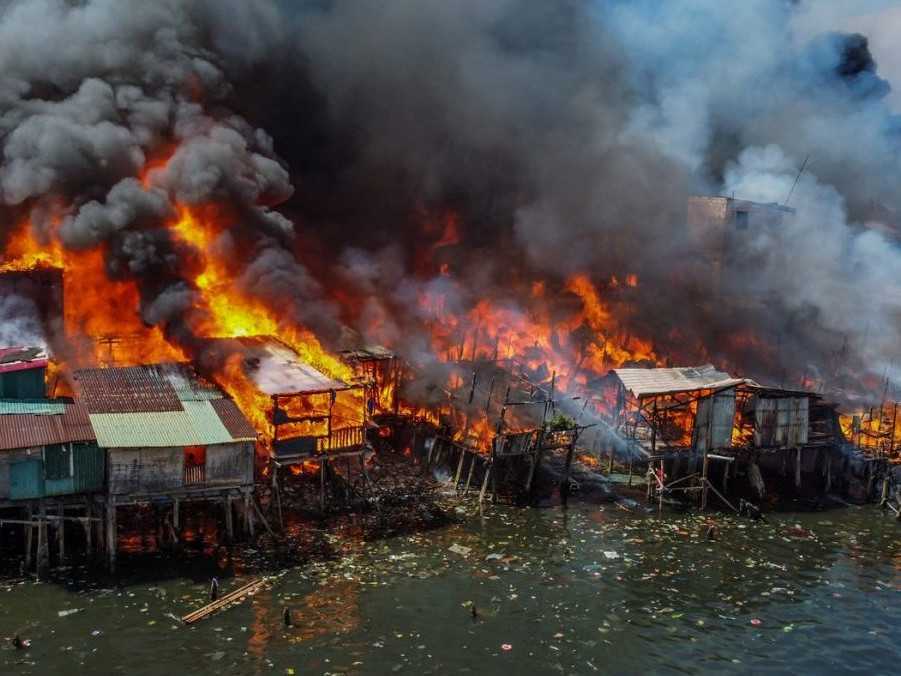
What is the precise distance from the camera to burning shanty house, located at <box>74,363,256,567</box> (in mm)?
25234

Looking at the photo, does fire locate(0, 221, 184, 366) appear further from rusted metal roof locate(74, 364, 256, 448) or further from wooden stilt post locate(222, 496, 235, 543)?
wooden stilt post locate(222, 496, 235, 543)

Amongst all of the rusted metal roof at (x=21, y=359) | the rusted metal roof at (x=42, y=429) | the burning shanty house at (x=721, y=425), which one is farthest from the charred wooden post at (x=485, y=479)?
the rusted metal roof at (x=21, y=359)

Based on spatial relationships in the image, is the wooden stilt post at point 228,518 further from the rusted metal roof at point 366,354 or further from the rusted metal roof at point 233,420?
the rusted metal roof at point 366,354

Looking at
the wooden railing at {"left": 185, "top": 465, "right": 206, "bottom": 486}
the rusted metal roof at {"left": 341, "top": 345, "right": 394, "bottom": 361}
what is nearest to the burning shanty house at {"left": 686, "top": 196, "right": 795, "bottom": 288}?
the rusted metal roof at {"left": 341, "top": 345, "right": 394, "bottom": 361}

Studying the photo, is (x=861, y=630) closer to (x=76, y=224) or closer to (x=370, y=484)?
(x=370, y=484)

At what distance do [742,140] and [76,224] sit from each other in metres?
50.2

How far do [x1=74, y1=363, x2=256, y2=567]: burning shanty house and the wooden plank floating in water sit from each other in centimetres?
312

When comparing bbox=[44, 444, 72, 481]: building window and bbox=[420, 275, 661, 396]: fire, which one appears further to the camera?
bbox=[420, 275, 661, 396]: fire

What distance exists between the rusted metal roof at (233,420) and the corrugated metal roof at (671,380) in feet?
50.2

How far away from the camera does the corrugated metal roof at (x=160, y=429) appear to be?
82.3 feet

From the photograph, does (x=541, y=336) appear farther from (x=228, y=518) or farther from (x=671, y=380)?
(x=228, y=518)

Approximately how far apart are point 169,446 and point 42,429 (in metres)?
3.99

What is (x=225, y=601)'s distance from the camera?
76.5 ft

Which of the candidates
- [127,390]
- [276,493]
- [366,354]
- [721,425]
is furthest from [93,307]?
[721,425]
